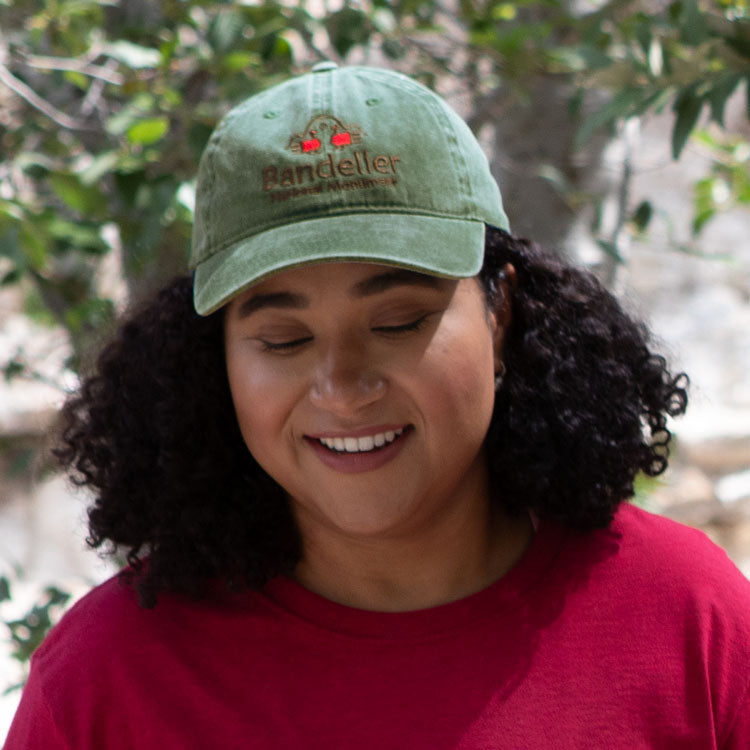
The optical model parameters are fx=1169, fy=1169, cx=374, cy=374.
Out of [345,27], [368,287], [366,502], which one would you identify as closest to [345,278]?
[368,287]

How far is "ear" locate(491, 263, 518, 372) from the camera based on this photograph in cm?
168

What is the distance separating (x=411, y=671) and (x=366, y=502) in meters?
0.23

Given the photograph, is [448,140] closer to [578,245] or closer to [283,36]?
[283,36]

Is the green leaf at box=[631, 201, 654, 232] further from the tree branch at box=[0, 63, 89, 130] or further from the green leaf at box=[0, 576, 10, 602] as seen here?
the green leaf at box=[0, 576, 10, 602]

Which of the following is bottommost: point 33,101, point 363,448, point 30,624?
point 30,624

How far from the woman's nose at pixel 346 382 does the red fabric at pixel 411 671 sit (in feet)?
1.04

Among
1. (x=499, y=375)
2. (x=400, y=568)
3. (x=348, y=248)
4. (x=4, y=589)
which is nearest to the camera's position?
(x=348, y=248)

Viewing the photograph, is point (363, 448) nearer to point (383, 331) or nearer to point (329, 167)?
point (383, 331)

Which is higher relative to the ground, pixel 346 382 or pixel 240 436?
pixel 346 382

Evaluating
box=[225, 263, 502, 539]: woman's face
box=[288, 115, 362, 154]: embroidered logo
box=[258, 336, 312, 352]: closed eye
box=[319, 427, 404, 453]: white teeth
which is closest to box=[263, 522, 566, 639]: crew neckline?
box=[225, 263, 502, 539]: woman's face

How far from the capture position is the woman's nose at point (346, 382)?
1412mm

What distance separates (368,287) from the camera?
1431 millimetres

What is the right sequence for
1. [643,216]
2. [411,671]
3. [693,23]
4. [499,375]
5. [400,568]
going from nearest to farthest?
1. [411,671]
2. [400,568]
3. [499,375]
4. [693,23]
5. [643,216]

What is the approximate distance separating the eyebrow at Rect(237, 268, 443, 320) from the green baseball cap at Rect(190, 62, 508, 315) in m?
0.04
